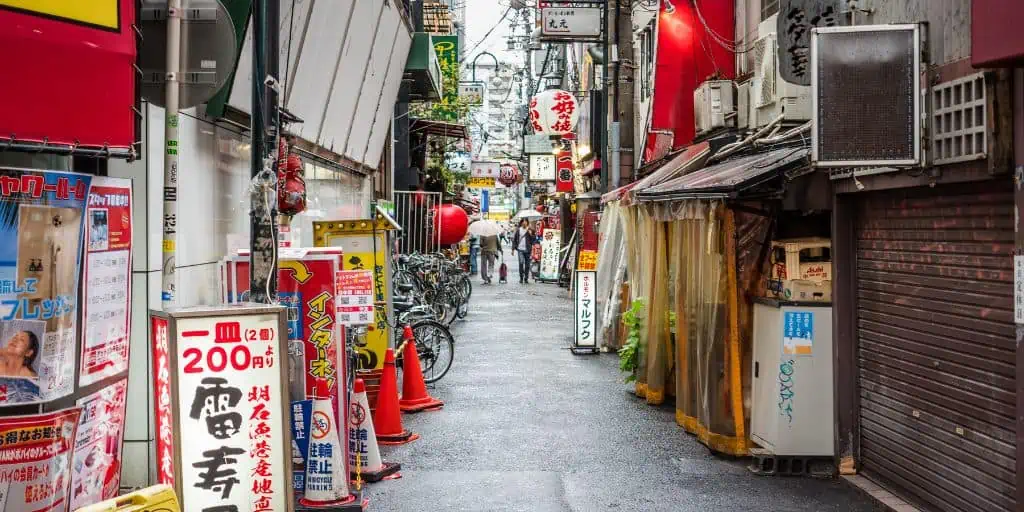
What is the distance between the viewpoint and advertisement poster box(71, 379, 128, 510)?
6316 millimetres

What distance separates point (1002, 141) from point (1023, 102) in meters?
0.31

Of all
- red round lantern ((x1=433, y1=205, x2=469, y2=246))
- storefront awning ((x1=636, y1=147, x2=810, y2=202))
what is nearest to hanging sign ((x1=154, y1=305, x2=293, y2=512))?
storefront awning ((x1=636, y1=147, x2=810, y2=202))

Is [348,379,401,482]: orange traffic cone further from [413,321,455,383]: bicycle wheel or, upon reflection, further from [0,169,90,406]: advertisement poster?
[413,321,455,383]: bicycle wheel

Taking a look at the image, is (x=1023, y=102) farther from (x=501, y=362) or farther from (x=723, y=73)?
(x=501, y=362)

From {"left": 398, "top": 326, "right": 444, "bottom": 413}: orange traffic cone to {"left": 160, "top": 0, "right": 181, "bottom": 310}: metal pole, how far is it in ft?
24.0

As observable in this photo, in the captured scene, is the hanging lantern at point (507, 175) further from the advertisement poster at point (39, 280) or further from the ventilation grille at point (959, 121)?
the advertisement poster at point (39, 280)

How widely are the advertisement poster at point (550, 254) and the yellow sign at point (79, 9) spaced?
35.8 m

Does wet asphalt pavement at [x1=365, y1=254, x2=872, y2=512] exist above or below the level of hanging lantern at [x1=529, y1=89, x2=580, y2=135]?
below

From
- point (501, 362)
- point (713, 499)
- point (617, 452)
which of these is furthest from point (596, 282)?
point (713, 499)

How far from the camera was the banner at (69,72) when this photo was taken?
5859 mm

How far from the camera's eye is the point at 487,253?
43188 millimetres

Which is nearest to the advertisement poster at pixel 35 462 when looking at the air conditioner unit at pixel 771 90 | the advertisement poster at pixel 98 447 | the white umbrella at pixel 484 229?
the advertisement poster at pixel 98 447

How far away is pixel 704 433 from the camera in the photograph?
11453mm

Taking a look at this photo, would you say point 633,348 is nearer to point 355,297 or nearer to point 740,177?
point 740,177
